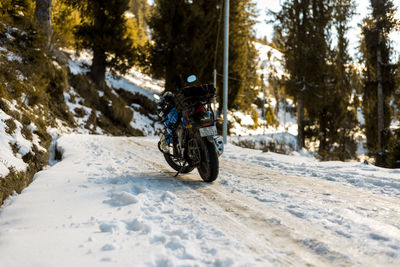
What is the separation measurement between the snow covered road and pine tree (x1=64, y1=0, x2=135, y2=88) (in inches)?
717

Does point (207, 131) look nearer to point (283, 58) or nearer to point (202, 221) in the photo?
point (202, 221)

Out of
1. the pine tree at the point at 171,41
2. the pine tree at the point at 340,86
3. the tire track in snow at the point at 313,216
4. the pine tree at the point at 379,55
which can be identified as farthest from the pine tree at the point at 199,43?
the tire track in snow at the point at 313,216

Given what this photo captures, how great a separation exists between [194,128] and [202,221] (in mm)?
1984

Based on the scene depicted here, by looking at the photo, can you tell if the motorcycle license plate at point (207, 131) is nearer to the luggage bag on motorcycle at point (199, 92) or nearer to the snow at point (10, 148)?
the luggage bag on motorcycle at point (199, 92)

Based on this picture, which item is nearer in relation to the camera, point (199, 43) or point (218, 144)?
point (218, 144)

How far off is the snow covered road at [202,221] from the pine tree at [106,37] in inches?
717

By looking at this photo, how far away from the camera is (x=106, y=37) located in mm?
21203

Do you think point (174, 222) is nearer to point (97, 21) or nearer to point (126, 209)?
point (126, 209)

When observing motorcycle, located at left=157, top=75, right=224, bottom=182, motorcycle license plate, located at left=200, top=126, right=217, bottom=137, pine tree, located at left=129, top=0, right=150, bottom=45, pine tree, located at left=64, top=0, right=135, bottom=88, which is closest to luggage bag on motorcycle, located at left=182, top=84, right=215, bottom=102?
motorcycle, located at left=157, top=75, right=224, bottom=182

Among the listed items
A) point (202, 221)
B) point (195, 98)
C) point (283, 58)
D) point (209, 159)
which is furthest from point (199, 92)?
point (283, 58)

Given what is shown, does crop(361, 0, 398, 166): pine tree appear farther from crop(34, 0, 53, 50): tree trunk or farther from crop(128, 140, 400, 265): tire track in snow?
crop(34, 0, 53, 50): tree trunk

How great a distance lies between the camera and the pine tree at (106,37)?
21.4 meters

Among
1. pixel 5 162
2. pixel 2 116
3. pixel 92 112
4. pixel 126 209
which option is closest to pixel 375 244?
pixel 126 209

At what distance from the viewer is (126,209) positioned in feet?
10.4
